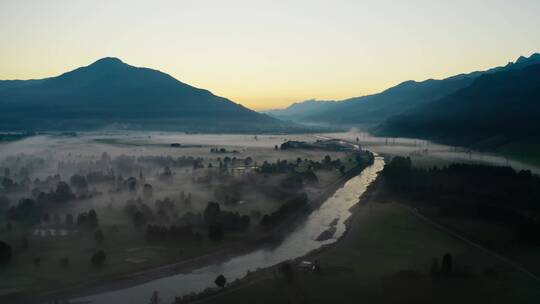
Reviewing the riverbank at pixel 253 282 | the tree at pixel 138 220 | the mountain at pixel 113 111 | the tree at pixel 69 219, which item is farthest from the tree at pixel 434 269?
the mountain at pixel 113 111

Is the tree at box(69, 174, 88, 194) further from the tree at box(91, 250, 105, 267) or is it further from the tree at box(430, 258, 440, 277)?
the tree at box(430, 258, 440, 277)

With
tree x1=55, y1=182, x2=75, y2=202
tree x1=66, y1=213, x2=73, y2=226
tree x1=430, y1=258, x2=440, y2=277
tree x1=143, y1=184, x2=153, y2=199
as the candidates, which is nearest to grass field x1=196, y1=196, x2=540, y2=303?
tree x1=430, y1=258, x2=440, y2=277

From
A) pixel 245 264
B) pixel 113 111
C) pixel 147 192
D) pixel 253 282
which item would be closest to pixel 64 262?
pixel 245 264

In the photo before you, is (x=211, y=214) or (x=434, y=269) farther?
(x=211, y=214)

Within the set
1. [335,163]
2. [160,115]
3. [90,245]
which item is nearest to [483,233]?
[90,245]

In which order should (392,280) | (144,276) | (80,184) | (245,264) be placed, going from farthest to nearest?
1. (80,184)
2. (245,264)
3. (144,276)
4. (392,280)

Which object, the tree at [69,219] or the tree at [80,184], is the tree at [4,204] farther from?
the tree at [80,184]

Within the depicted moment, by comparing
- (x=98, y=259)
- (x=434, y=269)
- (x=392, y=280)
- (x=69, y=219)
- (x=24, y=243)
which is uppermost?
(x=69, y=219)

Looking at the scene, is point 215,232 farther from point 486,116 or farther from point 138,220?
point 486,116
